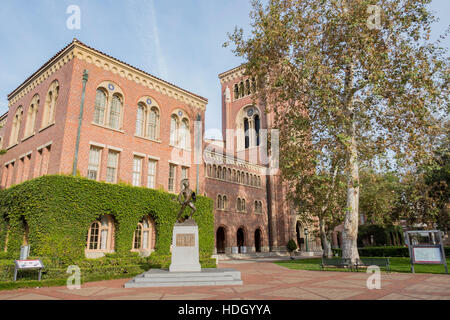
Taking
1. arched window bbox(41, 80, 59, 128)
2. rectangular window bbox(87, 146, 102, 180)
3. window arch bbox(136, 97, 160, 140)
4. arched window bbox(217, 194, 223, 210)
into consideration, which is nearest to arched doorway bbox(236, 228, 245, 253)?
arched window bbox(217, 194, 223, 210)

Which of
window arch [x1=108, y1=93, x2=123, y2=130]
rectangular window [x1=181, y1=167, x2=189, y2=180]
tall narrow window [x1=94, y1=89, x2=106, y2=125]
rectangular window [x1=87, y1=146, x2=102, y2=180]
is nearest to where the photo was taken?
rectangular window [x1=87, y1=146, x2=102, y2=180]

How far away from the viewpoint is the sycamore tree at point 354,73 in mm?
14688

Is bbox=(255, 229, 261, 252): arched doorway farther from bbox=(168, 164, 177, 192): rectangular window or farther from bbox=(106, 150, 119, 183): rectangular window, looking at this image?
bbox=(106, 150, 119, 183): rectangular window

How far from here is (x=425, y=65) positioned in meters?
14.2

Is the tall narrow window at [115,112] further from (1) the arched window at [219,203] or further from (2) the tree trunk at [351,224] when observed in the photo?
(1) the arched window at [219,203]

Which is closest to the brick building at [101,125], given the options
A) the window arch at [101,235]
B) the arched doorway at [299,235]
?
the window arch at [101,235]

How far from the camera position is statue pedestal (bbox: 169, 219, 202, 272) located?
37.6 ft

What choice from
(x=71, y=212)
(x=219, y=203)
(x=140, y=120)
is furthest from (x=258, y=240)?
(x=71, y=212)

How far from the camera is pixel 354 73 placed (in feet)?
55.0

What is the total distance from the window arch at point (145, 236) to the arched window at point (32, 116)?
1055 centimetres

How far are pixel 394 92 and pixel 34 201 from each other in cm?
2045

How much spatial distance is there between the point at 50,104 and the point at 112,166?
6240 millimetres

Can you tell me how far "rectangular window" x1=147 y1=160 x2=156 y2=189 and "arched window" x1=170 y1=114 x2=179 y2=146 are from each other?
2372 millimetres

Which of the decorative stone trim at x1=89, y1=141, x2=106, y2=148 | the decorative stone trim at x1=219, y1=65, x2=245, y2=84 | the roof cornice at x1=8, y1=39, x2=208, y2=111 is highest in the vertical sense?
the decorative stone trim at x1=219, y1=65, x2=245, y2=84
